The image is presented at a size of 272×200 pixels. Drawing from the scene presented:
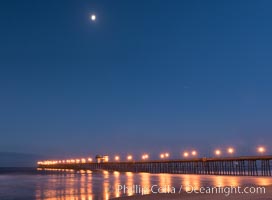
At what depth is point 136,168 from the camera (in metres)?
83.4

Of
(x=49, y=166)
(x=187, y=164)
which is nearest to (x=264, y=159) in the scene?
(x=187, y=164)

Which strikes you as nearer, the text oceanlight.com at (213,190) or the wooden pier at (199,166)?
the text oceanlight.com at (213,190)

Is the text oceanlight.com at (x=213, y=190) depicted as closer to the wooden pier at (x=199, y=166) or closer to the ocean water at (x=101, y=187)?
the ocean water at (x=101, y=187)

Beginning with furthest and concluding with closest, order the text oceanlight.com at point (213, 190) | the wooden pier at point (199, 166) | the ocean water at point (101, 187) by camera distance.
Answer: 1. the wooden pier at point (199, 166)
2. the ocean water at point (101, 187)
3. the text oceanlight.com at point (213, 190)

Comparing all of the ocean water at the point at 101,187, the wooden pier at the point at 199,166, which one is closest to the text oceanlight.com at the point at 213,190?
the ocean water at the point at 101,187

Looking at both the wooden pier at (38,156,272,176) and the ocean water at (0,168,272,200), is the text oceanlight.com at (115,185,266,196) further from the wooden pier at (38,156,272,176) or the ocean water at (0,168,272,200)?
the wooden pier at (38,156,272,176)

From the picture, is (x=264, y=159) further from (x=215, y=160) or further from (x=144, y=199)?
(x=144, y=199)

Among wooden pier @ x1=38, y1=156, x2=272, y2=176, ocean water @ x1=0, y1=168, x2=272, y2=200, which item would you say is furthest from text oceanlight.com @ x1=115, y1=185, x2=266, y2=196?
wooden pier @ x1=38, y1=156, x2=272, y2=176

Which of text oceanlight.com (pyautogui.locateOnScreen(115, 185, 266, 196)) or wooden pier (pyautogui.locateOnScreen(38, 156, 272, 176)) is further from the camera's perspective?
wooden pier (pyautogui.locateOnScreen(38, 156, 272, 176))

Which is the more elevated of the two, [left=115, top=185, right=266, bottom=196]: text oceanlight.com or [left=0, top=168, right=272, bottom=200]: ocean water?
[left=115, top=185, right=266, bottom=196]: text oceanlight.com

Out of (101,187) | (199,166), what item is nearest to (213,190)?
(101,187)

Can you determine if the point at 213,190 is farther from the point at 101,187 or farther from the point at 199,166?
the point at 199,166

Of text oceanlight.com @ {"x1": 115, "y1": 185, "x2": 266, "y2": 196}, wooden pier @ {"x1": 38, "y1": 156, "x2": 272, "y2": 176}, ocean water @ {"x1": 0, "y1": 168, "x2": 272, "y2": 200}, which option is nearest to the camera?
text oceanlight.com @ {"x1": 115, "y1": 185, "x2": 266, "y2": 196}

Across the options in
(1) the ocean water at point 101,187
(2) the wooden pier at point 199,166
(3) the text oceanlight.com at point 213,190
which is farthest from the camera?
(2) the wooden pier at point 199,166
